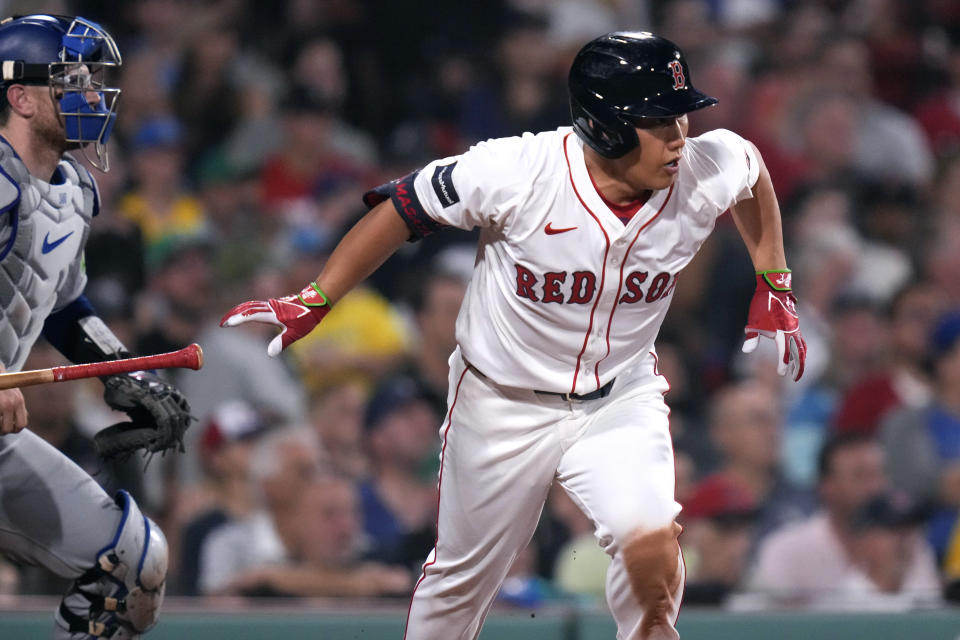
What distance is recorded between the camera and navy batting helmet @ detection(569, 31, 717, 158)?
10.7ft

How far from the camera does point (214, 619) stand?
4402mm

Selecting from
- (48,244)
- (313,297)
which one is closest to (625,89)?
(313,297)

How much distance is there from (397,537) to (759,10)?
16.9 feet

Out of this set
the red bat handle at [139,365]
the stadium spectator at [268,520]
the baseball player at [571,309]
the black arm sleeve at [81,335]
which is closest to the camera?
the red bat handle at [139,365]

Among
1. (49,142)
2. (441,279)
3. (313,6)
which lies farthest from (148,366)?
(313,6)

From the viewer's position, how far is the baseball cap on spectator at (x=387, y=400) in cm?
572

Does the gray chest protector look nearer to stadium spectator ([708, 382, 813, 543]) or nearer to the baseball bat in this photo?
the baseball bat

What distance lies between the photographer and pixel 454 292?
6.23m

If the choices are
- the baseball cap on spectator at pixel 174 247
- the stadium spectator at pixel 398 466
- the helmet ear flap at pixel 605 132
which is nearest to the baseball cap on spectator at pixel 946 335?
the stadium spectator at pixel 398 466

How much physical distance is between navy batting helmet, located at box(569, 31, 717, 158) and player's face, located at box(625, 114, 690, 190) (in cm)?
3

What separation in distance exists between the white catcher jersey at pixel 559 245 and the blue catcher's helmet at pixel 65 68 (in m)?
0.70

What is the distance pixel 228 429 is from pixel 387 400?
0.73m

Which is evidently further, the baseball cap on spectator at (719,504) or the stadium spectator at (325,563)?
the baseball cap on spectator at (719,504)

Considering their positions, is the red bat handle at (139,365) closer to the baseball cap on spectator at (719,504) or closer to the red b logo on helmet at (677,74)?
the red b logo on helmet at (677,74)
